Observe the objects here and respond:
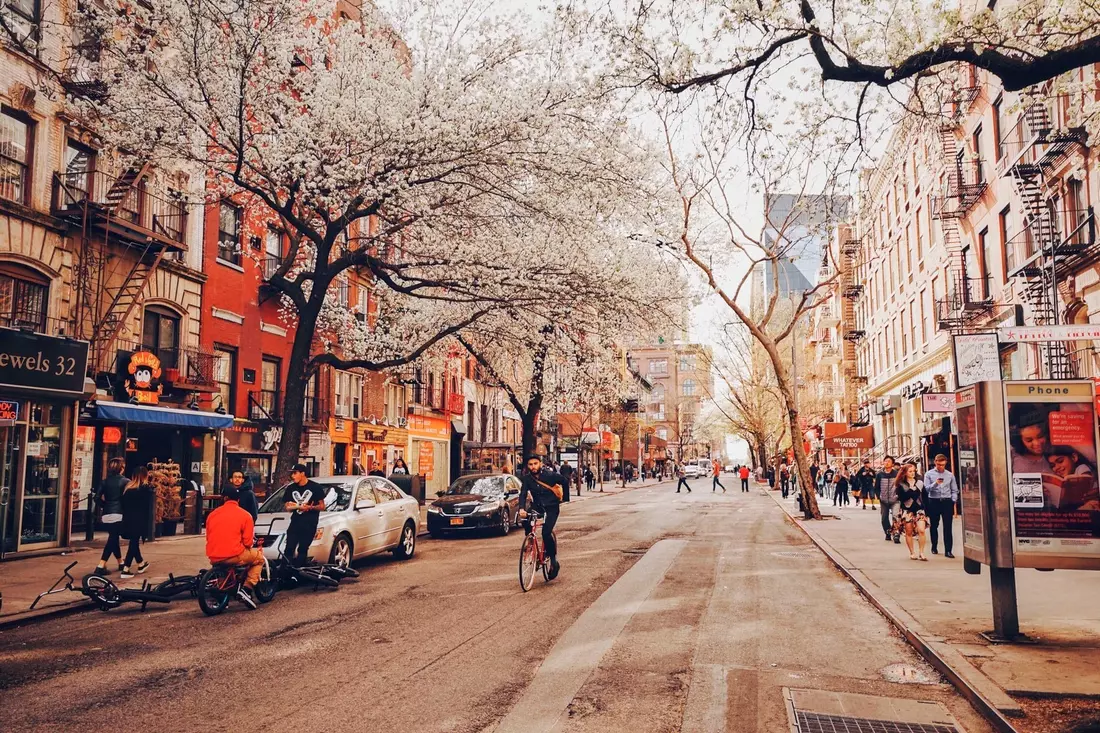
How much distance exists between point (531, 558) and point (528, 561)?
0.36 ft

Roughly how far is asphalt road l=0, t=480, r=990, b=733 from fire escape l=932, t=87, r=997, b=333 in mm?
18034

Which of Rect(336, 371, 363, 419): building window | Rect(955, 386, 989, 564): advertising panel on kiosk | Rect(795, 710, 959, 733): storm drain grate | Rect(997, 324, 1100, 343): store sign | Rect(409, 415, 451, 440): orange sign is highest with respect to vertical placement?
Rect(336, 371, 363, 419): building window

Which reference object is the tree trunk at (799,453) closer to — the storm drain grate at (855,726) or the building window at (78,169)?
the building window at (78,169)

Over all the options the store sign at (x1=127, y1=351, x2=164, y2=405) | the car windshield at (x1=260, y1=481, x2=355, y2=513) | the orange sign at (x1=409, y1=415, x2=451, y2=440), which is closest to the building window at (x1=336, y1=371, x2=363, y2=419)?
the orange sign at (x1=409, y1=415, x2=451, y2=440)

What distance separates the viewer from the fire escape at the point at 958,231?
2578 cm

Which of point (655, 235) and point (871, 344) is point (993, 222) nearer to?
point (655, 235)

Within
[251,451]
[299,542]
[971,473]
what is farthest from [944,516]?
[251,451]

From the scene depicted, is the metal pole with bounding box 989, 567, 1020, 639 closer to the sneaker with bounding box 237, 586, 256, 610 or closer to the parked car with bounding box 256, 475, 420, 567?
the sneaker with bounding box 237, 586, 256, 610

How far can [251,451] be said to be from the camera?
936 inches

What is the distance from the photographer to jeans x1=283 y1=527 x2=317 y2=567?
11227 millimetres

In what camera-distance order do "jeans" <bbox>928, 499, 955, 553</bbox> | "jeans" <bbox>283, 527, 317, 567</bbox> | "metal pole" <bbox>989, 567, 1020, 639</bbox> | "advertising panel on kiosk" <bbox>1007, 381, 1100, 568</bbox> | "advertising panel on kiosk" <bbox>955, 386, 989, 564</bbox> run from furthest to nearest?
Answer: "jeans" <bbox>928, 499, 955, 553</bbox> < "jeans" <bbox>283, 527, 317, 567</bbox> < "advertising panel on kiosk" <bbox>955, 386, 989, 564</bbox> < "metal pole" <bbox>989, 567, 1020, 639</bbox> < "advertising panel on kiosk" <bbox>1007, 381, 1100, 568</bbox>

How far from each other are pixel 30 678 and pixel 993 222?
2653 centimetres

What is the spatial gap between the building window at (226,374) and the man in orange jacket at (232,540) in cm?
1389

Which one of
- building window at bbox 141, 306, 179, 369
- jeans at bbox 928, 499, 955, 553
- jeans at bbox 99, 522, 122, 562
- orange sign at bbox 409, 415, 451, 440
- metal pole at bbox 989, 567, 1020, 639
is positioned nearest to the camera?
metal pole at bbox 989, 567, 1020, 639
